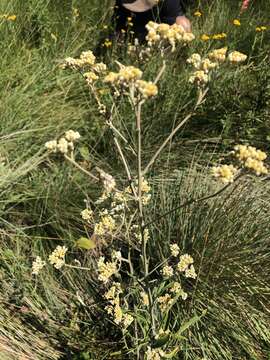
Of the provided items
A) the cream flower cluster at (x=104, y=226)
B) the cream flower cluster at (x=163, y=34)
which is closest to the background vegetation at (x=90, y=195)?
the cream flower cluster at (x=104, y=226)

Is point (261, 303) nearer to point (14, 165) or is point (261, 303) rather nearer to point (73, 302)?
point (73, 302)

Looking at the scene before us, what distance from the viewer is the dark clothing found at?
3447 millimetres

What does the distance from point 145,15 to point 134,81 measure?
252cm

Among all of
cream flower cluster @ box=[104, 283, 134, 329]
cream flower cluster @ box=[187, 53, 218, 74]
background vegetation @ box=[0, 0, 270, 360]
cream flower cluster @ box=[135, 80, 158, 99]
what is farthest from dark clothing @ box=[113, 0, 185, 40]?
cream flower cluster @ box=[135, 80, 158, 99]

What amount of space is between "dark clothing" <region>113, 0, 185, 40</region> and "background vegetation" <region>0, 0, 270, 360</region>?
1.22ft

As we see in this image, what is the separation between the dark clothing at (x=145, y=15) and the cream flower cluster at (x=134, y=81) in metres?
2.35

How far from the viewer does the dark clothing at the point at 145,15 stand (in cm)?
345

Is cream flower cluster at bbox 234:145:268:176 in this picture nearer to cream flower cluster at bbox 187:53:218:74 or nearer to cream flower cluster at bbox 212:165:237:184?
cream flower cluster at bbox 212:165:237:184

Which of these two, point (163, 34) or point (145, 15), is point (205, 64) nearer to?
point (163, 34)

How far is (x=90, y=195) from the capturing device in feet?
7.72

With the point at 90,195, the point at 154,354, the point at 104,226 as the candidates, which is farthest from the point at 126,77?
the point at 90,195

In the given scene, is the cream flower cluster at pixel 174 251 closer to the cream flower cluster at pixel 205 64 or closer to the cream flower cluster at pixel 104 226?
the cream flower cluster at pixel 104 226

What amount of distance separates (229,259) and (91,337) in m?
0.67

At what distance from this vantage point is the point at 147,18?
→ 3508 millimetres
